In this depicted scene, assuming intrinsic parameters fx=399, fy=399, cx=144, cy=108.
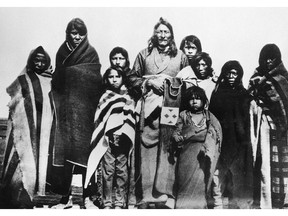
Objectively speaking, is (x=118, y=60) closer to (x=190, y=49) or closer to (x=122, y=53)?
(x=122, y=53)

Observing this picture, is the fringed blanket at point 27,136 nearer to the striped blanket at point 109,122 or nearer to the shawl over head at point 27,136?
the shawl over head at point 27,136

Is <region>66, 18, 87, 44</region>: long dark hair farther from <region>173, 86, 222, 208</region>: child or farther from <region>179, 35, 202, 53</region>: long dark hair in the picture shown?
<region>173, 86, 222, 208</region>: child

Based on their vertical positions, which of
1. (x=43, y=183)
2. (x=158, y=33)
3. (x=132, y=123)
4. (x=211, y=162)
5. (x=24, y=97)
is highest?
(x=158, y=33)

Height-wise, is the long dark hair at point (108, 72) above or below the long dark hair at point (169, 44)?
below

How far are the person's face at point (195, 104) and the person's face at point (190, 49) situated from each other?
63cm

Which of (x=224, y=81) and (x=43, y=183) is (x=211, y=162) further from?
(x=43, y=183)

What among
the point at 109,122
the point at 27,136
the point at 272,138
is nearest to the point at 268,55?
the point at 272,138

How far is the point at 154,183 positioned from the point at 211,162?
855 millimetres

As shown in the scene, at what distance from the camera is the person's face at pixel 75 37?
19.3 ft

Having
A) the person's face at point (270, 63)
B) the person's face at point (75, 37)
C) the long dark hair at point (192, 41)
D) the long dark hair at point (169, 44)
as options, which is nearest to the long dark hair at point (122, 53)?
the long dark hair at point (169, 44)

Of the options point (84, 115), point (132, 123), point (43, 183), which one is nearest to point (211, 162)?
point (132, 123)

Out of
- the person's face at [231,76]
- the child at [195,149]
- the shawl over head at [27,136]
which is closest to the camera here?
the child at [195,149]

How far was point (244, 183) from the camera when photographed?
18.4 ft

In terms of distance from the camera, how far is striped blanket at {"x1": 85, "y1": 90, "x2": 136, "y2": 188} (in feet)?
18.6
